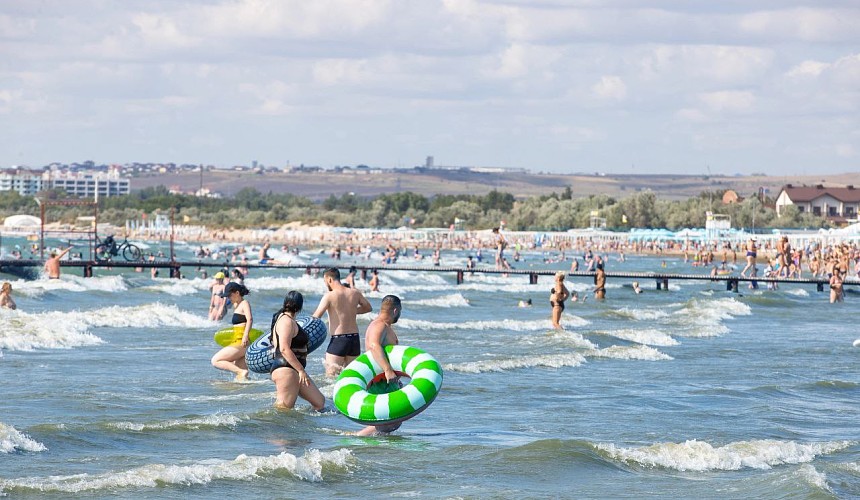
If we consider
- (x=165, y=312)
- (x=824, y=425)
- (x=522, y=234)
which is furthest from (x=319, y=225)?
(x=824, y=425)

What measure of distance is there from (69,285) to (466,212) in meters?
103

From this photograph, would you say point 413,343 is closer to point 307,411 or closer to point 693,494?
point 307,411

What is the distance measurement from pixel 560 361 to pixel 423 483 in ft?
27.9

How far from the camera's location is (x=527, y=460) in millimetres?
10469

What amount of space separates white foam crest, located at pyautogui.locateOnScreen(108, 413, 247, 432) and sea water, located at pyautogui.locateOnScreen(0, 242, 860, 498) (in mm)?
27

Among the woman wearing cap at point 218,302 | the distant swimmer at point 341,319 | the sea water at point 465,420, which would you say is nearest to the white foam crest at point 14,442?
the sea water at point 465,420

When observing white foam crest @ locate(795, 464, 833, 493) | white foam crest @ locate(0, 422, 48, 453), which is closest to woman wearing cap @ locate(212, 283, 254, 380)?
white foam crest @ locate(0, 422, 48, 453)

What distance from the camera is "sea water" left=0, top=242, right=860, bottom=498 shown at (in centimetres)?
952

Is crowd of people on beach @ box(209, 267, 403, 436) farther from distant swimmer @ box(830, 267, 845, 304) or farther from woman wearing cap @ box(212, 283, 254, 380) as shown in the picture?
distant swimmer @ box(830, 267, 845, 304)

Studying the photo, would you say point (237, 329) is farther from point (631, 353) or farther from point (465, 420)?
point (631, 353)

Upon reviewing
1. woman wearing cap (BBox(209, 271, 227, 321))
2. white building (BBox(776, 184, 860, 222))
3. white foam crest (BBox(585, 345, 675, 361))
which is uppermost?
white building (BBox(776, 184, 860, 222))

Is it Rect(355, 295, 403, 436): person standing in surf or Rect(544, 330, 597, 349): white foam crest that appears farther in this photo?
Rect(544, 330, 597, 349): white foam crest

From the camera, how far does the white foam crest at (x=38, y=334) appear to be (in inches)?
716

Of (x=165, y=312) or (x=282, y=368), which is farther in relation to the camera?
(x=165, y=312)
